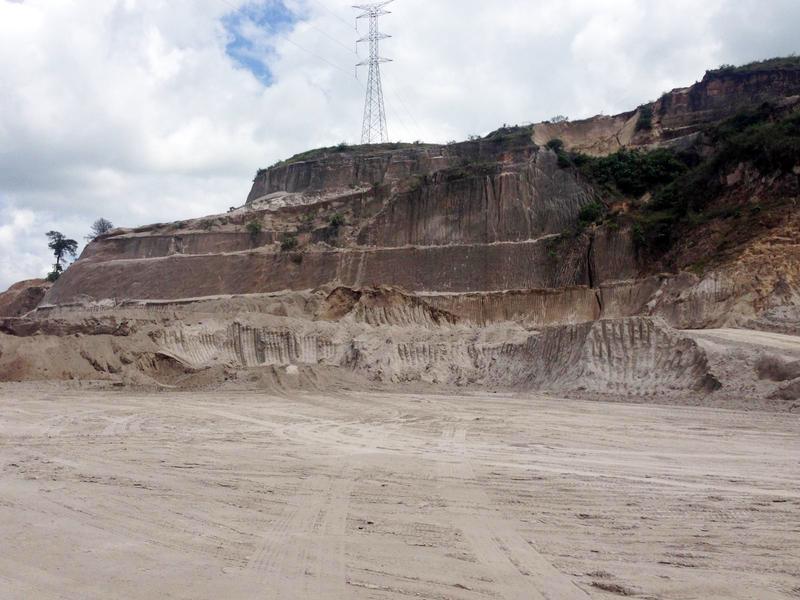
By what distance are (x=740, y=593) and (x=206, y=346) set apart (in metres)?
24.9

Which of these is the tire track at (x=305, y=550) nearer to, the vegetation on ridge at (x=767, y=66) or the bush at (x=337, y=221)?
the bush at (x=337, y=221)

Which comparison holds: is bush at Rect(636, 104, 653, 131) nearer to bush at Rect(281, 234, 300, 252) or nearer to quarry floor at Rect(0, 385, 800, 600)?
bush at Rect(281, 234, 300, 252)

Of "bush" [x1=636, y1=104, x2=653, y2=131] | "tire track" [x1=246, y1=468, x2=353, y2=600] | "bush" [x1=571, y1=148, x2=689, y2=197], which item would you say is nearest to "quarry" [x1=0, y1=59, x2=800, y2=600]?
"tire track" [x1=246, y1=468, x2=353, y2=600]

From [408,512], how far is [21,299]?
5332 cm

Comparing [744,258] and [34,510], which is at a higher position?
[744,258]

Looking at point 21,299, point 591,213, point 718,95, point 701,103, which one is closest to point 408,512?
point 591,213

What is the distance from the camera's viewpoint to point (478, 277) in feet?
110

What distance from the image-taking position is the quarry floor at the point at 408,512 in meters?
4.30

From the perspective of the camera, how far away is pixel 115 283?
139ft

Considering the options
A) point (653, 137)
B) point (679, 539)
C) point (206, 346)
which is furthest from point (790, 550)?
point (653, 137)

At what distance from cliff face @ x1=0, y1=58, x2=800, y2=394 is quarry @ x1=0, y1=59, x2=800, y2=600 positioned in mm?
128

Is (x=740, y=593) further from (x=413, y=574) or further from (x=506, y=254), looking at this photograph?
(x=506, y=254)

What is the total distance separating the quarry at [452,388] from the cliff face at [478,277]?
13 centimetres

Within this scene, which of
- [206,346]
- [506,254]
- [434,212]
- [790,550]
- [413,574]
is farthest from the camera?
[434,212]
